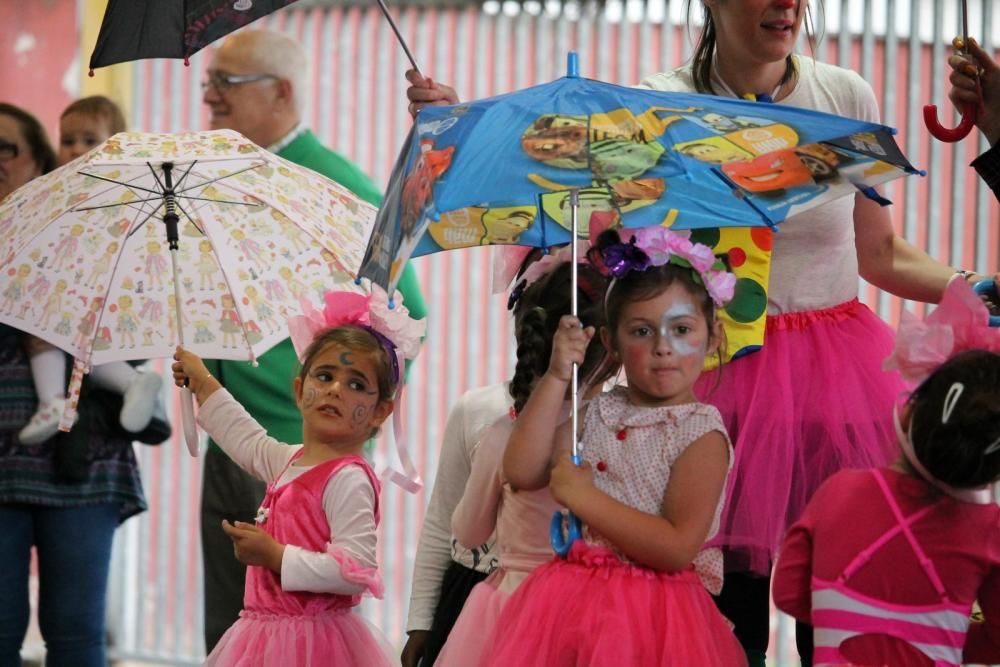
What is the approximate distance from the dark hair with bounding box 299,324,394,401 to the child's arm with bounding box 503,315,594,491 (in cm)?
62

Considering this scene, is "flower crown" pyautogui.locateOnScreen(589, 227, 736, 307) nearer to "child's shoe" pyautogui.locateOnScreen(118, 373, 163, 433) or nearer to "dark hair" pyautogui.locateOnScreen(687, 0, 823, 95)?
"dark hair" pyautogui.locateOnScreen(687, 0, 823, 95)

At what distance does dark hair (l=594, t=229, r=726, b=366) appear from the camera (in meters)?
2.61

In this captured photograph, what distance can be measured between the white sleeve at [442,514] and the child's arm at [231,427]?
1.09 feet

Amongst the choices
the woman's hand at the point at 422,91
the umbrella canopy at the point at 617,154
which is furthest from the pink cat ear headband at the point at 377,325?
the umbrella canopy at the point at 617,154

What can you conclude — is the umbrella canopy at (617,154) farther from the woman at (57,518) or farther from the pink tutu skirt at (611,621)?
the woman at (57,518)

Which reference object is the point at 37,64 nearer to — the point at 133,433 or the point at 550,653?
the point at 133,433

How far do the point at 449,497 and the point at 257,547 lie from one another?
18.1 inches

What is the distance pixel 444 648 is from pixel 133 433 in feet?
4.95

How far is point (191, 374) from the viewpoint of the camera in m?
3.26

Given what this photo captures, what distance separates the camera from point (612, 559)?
2.53 m

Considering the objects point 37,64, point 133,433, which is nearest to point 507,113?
point 133,433

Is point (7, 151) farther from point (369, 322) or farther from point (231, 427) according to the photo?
point (369, 322)

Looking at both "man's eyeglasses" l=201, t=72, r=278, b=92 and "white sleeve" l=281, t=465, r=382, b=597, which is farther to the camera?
"man's eyeglasses" l=201, t=72, r=278, b=92

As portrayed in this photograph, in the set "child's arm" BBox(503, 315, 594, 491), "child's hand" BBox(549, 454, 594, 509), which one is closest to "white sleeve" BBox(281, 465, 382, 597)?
"child's arm" BBox(503, 315, 594, 491)
